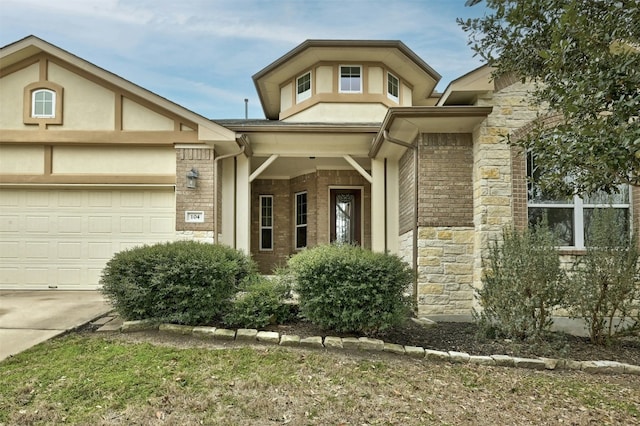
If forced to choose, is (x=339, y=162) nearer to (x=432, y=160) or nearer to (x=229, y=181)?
(x=229, y=181)

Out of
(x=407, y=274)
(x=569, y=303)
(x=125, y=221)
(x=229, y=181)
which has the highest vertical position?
(x=229, y=181)

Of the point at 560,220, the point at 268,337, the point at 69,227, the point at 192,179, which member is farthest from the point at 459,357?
the point at 69,227

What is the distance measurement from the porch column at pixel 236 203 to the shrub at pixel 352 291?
4276 millimetres

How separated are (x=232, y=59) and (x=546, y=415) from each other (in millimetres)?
13983

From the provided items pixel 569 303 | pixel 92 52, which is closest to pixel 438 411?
pixel 569 303

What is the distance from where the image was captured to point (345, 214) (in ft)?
36.8

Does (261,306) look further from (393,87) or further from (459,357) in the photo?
(393,87)

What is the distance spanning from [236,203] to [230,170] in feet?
2.40

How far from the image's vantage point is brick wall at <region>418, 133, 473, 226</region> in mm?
7117

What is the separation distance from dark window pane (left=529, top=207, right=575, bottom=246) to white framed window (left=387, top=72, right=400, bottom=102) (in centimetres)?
576

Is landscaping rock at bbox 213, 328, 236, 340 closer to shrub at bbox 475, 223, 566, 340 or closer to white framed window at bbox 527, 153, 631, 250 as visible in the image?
shrub at bbox 475, 223, 566, 340

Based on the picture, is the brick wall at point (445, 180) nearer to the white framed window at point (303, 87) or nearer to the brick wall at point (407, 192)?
the brick wall at point (407, 192)

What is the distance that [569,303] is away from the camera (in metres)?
5.42

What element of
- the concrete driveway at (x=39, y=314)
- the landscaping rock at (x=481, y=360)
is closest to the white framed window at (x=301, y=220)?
the concrete driveway at (x=39, y=314)
